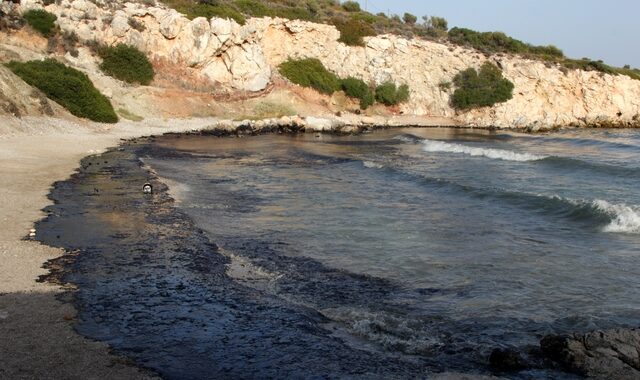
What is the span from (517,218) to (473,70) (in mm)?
48689

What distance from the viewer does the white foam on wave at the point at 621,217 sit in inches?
637

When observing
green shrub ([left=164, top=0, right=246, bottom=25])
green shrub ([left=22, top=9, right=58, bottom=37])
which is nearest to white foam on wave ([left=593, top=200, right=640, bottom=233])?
green shrub ([left=22, top=9, right=58, bottom=37])

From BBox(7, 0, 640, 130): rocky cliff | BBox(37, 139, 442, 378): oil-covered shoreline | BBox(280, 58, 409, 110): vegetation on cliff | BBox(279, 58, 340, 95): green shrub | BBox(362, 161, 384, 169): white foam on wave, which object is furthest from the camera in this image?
BBox(280, 58, 409, 110): vegetation on cliff

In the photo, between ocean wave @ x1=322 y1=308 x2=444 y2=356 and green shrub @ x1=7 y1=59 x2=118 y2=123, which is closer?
ocean wave @ x1=322 y1=308 x2=444 y2=356

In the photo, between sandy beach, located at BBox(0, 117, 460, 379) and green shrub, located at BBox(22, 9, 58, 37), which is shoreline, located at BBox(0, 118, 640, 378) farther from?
green shrub, located at BBox(22, 9, 58, 37)

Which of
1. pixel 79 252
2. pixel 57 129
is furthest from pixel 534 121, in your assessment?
pixel 79 252

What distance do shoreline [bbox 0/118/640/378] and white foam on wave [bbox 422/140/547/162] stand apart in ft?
71.8

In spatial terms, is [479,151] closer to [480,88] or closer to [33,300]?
[480,88]

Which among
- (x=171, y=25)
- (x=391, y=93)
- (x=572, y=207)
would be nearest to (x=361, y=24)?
(x=391, y=93)

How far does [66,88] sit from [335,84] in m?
27.9

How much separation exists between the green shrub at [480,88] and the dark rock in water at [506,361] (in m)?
56.9

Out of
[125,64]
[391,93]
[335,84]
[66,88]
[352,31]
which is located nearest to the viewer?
[66,88]

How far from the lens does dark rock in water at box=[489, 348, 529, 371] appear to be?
7.47 m

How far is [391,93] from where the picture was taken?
60.4m
